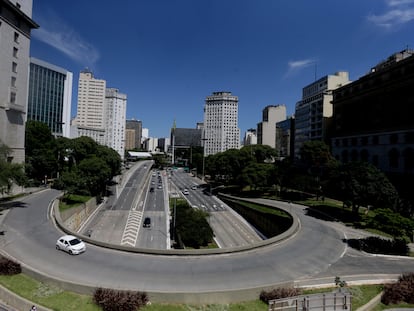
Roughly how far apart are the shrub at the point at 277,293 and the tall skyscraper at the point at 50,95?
143419 mm

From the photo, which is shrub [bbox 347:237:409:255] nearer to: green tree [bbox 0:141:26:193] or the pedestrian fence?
the pedestrian fence

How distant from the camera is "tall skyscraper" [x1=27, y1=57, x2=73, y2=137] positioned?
455ft

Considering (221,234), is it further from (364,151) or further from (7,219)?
(364,151)

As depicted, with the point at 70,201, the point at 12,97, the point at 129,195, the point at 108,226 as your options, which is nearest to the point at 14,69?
the point at 12,97

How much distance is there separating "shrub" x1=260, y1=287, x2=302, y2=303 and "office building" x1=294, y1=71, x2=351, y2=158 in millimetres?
77429

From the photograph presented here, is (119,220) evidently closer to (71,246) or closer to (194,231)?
(194,231)

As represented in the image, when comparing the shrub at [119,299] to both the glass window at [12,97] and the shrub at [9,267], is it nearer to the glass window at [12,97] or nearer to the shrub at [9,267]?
the shrub at [9,267]

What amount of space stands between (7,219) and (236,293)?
33.4 metres

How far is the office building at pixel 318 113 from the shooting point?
9850 centimetres

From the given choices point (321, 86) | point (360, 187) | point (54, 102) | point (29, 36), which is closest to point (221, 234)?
point (360, 187)

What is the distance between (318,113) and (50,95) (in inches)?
5453

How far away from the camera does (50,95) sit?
148 m

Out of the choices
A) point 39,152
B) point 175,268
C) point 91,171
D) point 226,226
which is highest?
point 39,152

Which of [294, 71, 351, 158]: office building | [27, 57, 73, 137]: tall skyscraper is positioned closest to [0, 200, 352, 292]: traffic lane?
[294, 71, 351, 158]: office building
